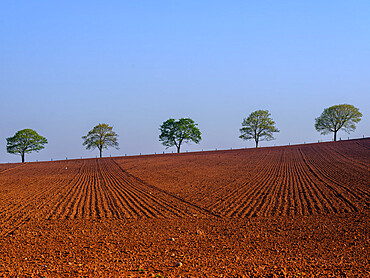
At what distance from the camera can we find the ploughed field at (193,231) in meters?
8.20

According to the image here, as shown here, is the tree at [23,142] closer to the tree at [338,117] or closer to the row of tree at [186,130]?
the row of tree at [186,130]

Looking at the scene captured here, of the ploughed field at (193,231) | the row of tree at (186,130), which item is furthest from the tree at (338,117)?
the ploughed field at (193,231)

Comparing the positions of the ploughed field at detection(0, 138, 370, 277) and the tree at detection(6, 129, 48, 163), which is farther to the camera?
the tree at detection(6, 129, 48, 163)

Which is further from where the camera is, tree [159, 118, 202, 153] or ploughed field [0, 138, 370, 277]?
tree [159, 118, 202, 153]

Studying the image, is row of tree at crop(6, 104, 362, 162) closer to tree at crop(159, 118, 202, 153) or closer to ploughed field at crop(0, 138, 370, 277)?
tree at crop(159, 118, 202, 153)

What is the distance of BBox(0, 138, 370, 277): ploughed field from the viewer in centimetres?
820

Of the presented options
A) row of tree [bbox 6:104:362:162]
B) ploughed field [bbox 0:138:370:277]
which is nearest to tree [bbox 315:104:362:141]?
row of tree [bbox 6:104:362:162]

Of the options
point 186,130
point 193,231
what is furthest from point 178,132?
point 193,231

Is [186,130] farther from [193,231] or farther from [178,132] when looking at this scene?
[193,231]

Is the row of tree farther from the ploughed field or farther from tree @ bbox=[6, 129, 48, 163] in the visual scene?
the ploughed field

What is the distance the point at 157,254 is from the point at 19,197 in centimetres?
1505

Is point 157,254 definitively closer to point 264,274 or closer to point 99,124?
point 264,274

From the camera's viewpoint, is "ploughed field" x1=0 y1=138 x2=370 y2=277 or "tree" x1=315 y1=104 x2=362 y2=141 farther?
"tree" x1=315 y1=104 x2=362 y2=141

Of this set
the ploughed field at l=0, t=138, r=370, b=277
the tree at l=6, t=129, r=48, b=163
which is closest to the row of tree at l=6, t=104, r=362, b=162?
the tree at l=6, t=129, r=48, b=163
